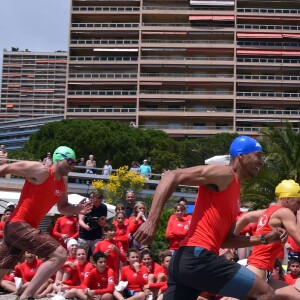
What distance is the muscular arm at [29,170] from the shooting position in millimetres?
6988

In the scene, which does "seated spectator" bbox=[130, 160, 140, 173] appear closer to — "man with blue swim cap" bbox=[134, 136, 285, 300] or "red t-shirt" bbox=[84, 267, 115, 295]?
"red t-shirt" bbox=[84, 267, 115, 295]

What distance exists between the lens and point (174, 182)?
4.32 metres

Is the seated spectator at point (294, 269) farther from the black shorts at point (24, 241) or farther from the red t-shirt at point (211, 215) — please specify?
the red t-shirt at point (211, 215)

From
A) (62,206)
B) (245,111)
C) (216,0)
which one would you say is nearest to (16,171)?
(62,206)

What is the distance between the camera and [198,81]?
260ft

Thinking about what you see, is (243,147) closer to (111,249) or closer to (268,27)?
(111,249)

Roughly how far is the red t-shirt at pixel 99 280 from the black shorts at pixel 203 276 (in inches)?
255

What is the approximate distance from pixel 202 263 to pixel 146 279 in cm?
691

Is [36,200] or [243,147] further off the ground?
[243,147]

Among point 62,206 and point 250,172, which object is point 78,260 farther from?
point 250,172

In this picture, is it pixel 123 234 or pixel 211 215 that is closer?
pixel 211 215

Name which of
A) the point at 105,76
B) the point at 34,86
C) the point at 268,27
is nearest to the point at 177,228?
the point at 105,76

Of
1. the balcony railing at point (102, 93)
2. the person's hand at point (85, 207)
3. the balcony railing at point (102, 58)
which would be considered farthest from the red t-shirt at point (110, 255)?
the balcony railing at point (102, 58)

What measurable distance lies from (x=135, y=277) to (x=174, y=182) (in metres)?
7.36
